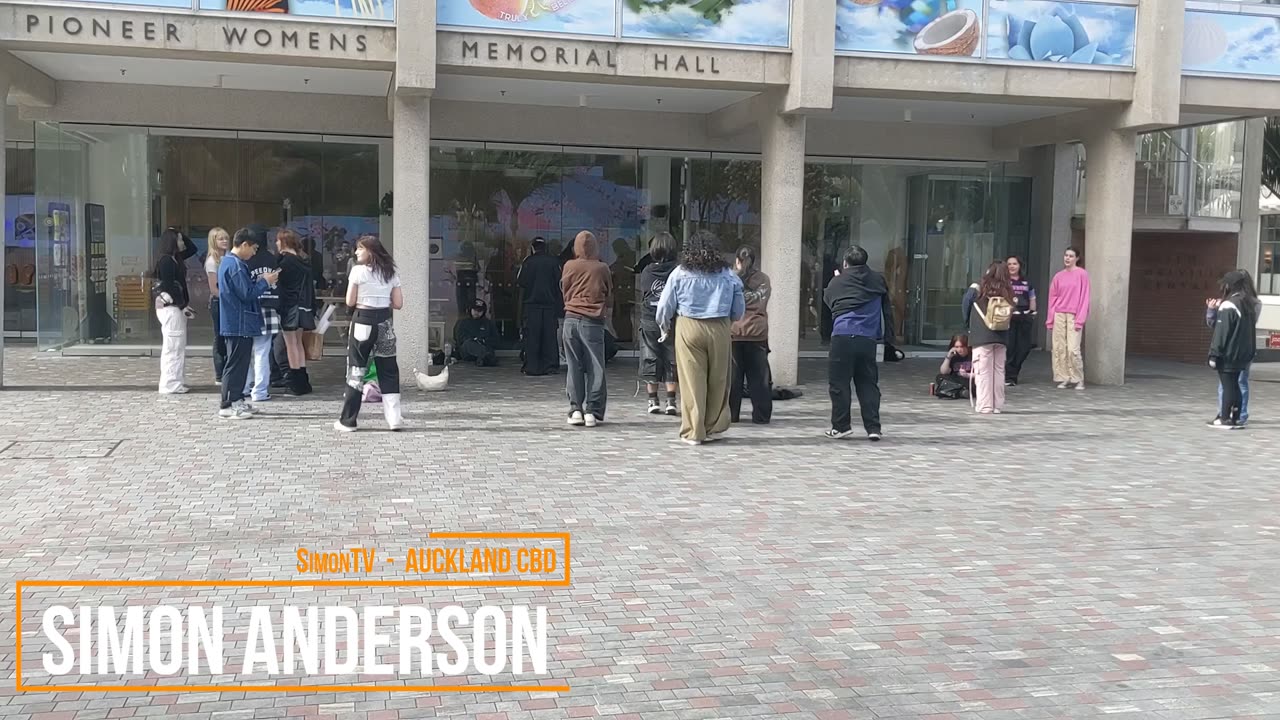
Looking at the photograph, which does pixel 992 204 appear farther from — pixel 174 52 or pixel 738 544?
pixel 738 544

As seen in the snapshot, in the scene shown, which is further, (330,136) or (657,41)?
(330,136)

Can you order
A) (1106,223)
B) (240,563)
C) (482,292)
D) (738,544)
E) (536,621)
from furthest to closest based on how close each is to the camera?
1. (482,292)
2. (1106,223)
3. (738,544)
4. (240,563)
5. (536,621)

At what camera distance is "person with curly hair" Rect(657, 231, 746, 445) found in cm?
1069

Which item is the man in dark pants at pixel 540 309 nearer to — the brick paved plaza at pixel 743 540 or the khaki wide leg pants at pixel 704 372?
the brick paved plaza at pixel 743 540

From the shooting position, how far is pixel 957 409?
13758mm

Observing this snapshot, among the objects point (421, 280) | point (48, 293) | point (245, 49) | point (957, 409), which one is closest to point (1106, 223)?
point (957, 409)

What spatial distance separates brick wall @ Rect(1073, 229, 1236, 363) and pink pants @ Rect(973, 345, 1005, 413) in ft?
28.9

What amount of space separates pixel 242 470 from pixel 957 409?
25.8 feet

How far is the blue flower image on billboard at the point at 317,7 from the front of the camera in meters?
13.0

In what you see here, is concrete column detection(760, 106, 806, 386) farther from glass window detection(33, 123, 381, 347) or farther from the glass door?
glass window detection(33, 123, 381, 347)

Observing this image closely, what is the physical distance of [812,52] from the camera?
14312mm

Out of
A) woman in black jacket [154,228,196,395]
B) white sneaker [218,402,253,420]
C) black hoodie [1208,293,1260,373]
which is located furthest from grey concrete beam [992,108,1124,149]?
woman in black jacket [154,228,196,395]

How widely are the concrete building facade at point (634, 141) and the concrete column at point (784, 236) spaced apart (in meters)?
0.03

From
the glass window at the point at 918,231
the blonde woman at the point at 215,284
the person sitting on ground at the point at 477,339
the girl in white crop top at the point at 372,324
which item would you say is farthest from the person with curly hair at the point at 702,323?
the glass window at the point at 918,231
